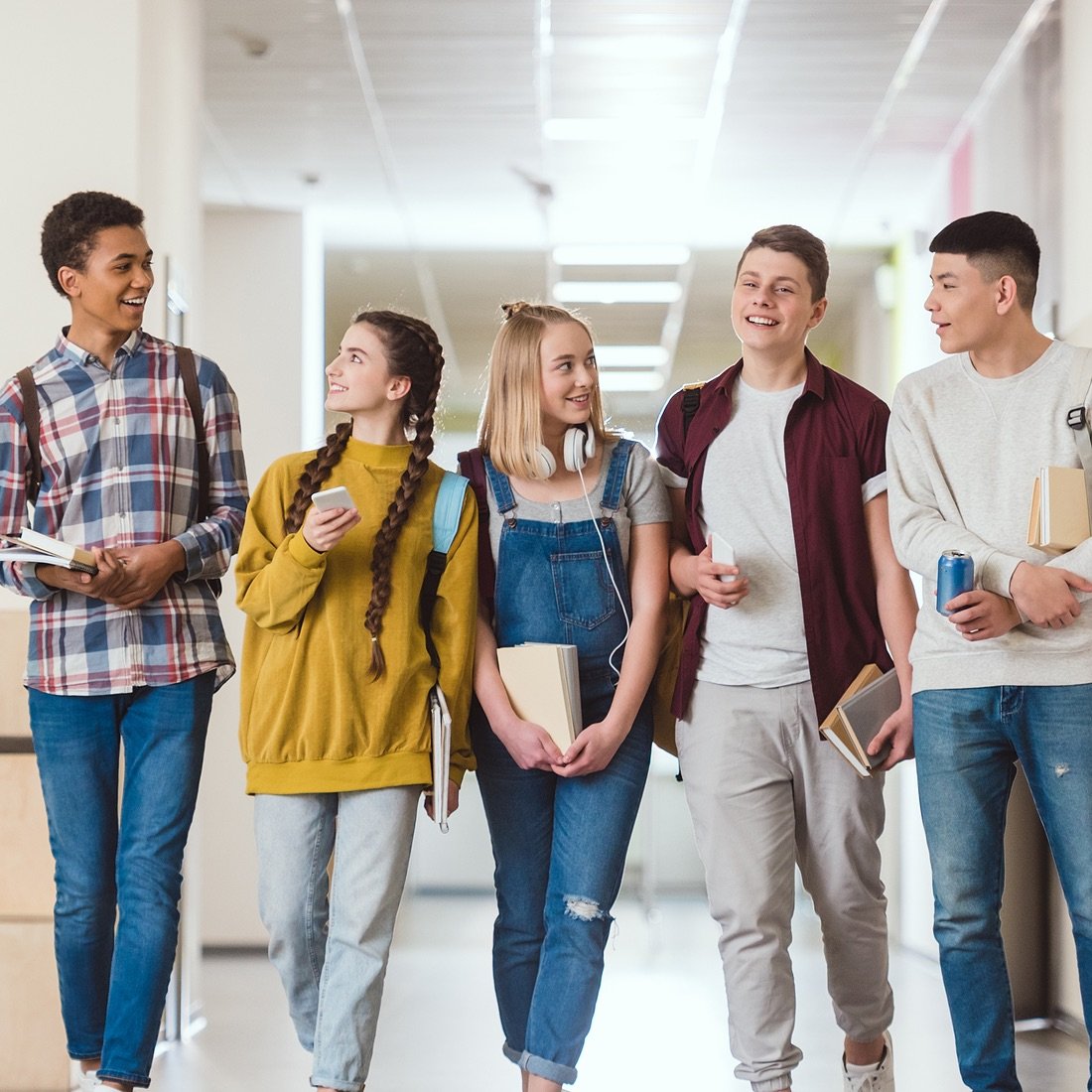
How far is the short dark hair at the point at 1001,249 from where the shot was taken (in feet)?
8.03

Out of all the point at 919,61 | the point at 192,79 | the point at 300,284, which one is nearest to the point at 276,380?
the point at 300,284

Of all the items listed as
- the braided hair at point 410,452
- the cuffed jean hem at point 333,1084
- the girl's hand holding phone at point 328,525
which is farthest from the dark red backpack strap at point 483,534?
the cuffed jean hem at point 333,1084

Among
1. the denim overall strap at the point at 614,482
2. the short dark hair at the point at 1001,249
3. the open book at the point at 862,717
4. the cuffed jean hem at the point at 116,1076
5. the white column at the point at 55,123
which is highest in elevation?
the white column at the point at 55,123

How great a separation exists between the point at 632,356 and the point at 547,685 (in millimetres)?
6490

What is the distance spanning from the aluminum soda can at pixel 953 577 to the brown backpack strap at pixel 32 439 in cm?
163

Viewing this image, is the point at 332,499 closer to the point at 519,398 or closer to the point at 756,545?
the point at 519,398

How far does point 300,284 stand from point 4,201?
2.51 metres

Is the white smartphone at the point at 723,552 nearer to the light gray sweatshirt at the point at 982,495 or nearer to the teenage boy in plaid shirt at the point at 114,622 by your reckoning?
the light gray sweatshirt at the point at 982,495

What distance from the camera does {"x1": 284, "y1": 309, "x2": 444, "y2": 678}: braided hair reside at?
2.48 meters

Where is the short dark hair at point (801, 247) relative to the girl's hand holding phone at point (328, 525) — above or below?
above

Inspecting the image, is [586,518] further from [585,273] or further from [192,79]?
[585,273]

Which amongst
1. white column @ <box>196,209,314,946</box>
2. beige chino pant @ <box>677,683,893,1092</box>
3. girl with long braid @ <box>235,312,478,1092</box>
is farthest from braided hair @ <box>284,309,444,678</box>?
white column @ <box>196,209,314,946</box>

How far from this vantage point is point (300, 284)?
19.8 ft

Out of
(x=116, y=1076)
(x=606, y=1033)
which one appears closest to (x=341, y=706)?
(x=116, y=1076)
